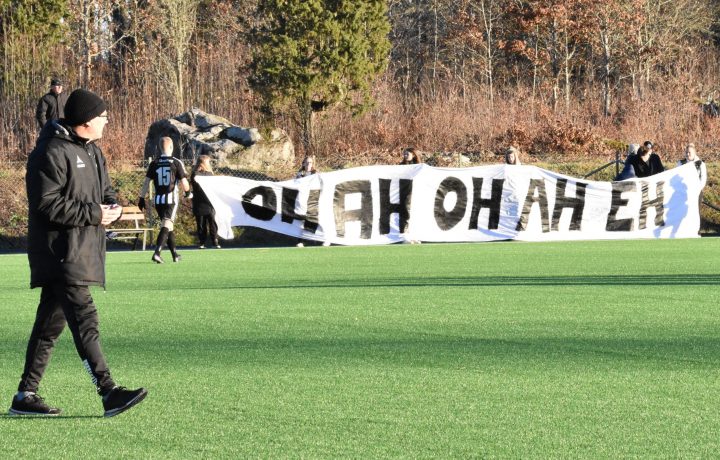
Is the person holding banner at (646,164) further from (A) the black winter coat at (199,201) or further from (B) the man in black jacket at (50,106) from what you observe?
(B) the man in black jacket at (50,106)

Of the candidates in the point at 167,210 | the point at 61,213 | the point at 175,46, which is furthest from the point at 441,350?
the point at 175,46

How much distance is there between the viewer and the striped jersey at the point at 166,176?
20.8m

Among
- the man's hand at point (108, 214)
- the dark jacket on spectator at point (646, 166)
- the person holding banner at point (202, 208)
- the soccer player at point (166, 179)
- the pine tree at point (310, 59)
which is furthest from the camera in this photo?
the pine tree at point (310, 59)

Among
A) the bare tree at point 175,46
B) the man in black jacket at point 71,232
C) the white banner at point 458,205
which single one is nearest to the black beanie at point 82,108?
the man in black jacket at point 71,232

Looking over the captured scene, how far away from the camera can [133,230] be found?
90.9 feet

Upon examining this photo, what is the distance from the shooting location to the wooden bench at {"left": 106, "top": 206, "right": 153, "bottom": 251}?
2783 cm

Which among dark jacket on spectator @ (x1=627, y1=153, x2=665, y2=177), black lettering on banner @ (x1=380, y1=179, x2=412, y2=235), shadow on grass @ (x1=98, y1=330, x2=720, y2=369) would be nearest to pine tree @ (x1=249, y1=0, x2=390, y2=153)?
black lettering on banner @ (x1=380, y1=179, x2=412, y2=235)

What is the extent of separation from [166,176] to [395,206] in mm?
8113

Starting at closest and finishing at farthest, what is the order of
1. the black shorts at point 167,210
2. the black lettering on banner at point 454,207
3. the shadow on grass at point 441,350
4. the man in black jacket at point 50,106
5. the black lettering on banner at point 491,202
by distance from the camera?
the shadow on grass at point 441,350, the black shorts at point 167,210, the man in black jacket at point 50,106, the black lettering on banner at point 454,207, the black lettering on banner at point 491,202

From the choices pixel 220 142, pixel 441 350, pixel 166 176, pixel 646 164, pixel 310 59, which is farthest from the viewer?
pixel 310 59

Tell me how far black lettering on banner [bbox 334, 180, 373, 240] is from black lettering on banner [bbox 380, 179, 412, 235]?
26 cm

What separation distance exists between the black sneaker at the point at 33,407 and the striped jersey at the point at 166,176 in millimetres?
13709

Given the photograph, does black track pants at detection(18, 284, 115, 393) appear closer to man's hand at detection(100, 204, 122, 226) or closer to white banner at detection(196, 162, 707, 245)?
man's hand at detection(100, 204, 122, 226)

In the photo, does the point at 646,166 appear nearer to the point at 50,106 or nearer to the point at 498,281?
the point at 50,106
